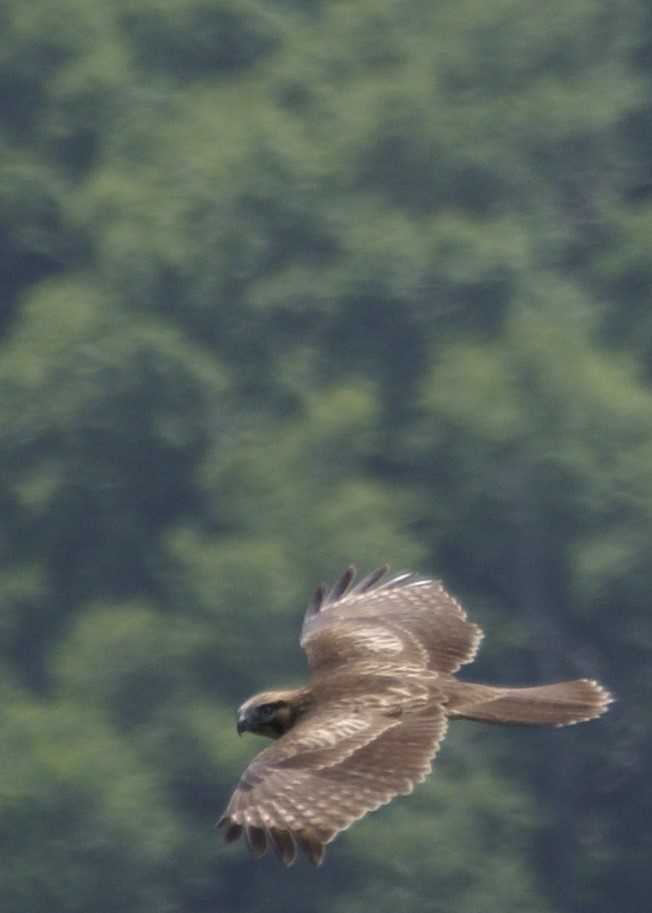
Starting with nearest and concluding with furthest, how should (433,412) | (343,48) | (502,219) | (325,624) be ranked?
(325,624) → (433,412) → (502,219) → (343,48)

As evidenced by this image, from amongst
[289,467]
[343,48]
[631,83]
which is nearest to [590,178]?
[631,83]

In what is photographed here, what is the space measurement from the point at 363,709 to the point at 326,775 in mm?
598

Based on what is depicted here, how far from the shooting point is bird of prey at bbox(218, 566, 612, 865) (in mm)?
6348

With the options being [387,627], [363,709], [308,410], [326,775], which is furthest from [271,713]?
[308,410]

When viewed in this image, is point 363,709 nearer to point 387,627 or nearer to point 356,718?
point 356,718

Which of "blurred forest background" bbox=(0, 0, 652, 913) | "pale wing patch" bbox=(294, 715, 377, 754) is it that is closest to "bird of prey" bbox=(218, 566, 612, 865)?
"pale wing patch" bbox=(294, 715, 377, 754)

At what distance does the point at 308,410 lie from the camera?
16.8 m

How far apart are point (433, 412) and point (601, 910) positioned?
3.40m

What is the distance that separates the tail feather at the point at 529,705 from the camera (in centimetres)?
721

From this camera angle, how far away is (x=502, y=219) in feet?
60.5

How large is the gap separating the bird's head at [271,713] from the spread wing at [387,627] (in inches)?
12.8

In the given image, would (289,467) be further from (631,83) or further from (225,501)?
(631,83)

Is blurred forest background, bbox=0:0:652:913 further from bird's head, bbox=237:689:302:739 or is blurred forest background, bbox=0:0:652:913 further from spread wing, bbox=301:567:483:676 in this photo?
bird's head, bbox=237:689:302:739

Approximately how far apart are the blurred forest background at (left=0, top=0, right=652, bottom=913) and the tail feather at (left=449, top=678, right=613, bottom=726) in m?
6.98
